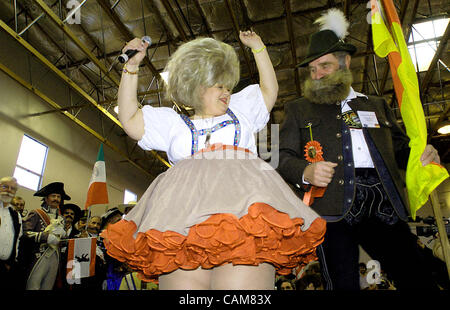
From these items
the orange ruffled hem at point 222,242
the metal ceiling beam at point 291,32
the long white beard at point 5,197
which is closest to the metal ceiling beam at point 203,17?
the metal ceiling beam at point 291,32

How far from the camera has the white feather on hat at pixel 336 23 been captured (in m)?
2.24

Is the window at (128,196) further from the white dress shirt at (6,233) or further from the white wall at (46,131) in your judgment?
the white dress shirt at (6,233)

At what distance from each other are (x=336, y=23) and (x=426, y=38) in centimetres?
819

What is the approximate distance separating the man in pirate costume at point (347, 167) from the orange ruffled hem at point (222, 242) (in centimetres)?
41

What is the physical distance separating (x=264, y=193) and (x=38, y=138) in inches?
416

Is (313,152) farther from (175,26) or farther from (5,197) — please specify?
(175,26)

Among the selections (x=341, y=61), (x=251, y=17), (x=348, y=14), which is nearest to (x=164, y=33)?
(x=251, y=17)

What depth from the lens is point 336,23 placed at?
228cm

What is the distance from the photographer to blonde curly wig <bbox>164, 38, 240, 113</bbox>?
1.57m

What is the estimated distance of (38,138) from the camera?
10297 millimetres

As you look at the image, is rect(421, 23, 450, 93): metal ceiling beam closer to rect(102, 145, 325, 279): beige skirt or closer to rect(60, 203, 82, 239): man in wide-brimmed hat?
rect(60, 203, 82, 239): man in wide-brimmed hat

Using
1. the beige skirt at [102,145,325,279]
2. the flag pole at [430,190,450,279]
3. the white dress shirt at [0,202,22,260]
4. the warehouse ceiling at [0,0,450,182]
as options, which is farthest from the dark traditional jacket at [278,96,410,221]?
the warehouse ceiling at [0,0,450,182]

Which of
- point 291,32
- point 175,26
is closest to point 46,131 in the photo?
point 175,26

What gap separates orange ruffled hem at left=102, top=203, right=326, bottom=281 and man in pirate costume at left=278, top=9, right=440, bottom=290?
0.41 m
